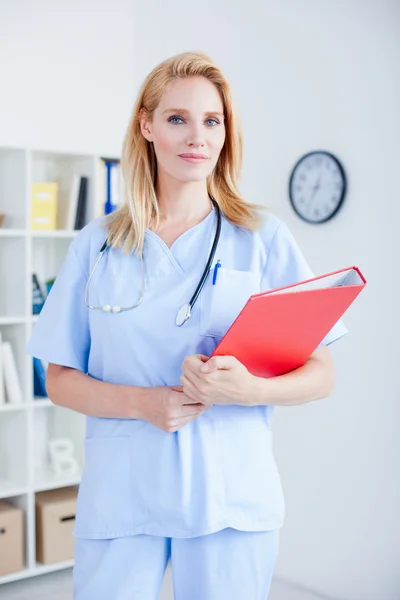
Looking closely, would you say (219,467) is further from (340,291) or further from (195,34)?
(195,34)

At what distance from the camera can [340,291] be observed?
118 centimetres

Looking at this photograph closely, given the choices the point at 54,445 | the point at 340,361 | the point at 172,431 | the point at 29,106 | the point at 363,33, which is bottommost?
the point at 54,445

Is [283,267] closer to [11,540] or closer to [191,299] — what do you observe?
[191,299]

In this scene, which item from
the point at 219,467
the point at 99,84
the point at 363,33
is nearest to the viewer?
the point at 219,467

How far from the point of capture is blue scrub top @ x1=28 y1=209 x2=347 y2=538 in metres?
1.31

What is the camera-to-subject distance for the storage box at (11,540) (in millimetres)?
2885

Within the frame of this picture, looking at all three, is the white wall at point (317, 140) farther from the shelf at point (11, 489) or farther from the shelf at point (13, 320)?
the shelf at point (11, 489)

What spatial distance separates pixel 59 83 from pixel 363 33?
1321 mm

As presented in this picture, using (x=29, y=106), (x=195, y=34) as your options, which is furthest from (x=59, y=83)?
(x=195, y=34)

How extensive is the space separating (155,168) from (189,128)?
163 millimetres

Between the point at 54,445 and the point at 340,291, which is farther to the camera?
the point at 54,445

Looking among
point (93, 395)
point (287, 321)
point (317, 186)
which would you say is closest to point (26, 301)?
point (317, 186)

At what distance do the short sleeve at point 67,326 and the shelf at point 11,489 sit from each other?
1.60 metres

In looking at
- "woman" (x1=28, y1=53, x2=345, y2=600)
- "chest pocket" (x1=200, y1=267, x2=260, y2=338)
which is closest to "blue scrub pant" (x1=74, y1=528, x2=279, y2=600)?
"woman" (x1=28, y1=53, x2=345, y2=600)
